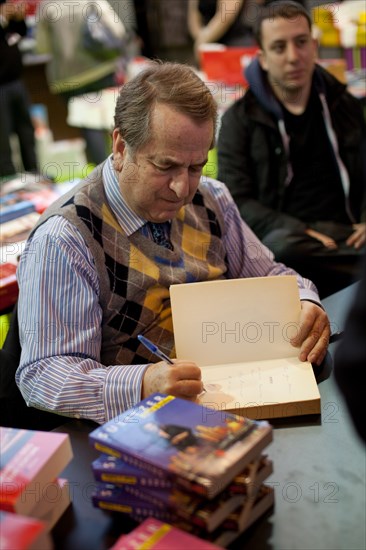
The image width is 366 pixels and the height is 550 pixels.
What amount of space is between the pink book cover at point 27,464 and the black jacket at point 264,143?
2.12 meters

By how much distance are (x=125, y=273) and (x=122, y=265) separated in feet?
0.07

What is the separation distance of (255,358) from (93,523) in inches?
23.3

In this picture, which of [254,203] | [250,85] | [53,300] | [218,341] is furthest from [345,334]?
[250,85]

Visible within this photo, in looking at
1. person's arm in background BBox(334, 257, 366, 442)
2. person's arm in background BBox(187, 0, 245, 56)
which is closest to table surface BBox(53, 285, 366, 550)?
person's arm in background BBox(334, 257, 366, 442)

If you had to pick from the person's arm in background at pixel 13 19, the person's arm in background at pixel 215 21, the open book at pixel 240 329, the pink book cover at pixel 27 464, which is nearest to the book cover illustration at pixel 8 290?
the open book at pixel 240 329

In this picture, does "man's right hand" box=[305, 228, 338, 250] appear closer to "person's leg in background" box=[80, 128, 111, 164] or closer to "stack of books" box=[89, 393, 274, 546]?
"stack of books" box=[89, 393, 274, 546]

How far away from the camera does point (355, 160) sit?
3305mm

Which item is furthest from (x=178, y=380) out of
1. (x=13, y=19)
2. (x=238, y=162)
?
(x=13, y=19)

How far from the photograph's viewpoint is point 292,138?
3.31m

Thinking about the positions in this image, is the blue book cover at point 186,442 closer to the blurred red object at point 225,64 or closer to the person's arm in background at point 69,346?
the person's arm in background at point 69,346

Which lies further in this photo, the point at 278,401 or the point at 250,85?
the point at 250,85

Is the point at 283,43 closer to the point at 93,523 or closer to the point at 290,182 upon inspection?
the point at 290,182

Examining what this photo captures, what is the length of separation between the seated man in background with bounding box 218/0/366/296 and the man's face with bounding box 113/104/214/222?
4.60 ft

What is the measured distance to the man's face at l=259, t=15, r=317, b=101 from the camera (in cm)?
325
